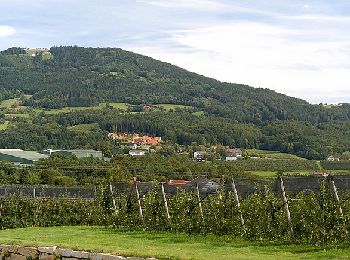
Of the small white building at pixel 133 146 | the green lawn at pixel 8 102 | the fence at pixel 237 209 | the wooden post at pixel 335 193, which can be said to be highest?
the green lawn at pixel 8 102

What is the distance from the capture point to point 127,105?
18075 cm

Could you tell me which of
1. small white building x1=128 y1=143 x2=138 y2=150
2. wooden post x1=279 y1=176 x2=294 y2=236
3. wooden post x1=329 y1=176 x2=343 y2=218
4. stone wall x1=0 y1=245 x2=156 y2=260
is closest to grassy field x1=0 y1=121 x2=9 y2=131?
small white building x1=128 y1=143 x2=138 y2=150

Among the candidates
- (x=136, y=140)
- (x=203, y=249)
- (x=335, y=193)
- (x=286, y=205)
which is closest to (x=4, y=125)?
(x=136, y=140)

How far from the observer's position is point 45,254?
561 inches

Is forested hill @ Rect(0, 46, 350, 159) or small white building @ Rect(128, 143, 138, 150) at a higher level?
forested hill @ Rect(0, 46, 350, 159)

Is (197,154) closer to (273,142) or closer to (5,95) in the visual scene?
(273,142)

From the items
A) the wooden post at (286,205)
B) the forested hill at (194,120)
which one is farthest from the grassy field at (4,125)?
the wooden post at (286,205)

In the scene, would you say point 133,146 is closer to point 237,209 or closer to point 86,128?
point 86,128

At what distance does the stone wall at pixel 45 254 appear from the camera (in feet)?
43.4

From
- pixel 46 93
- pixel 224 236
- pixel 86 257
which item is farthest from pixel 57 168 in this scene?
pixel 46 93

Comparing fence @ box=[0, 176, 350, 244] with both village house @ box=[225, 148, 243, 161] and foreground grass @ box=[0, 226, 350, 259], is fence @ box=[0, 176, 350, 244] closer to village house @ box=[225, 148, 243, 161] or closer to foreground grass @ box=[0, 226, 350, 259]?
Answer: foreground grass @ box=[0, 226, 350, 259]

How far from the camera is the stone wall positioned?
13.2 metres

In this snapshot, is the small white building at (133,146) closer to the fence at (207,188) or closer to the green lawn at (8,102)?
the green lawn at (8,102)

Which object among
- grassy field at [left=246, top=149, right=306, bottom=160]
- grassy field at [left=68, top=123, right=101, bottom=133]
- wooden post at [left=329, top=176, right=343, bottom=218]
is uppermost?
wooden post at [left=329, top=176, right=343, bottom=218]
